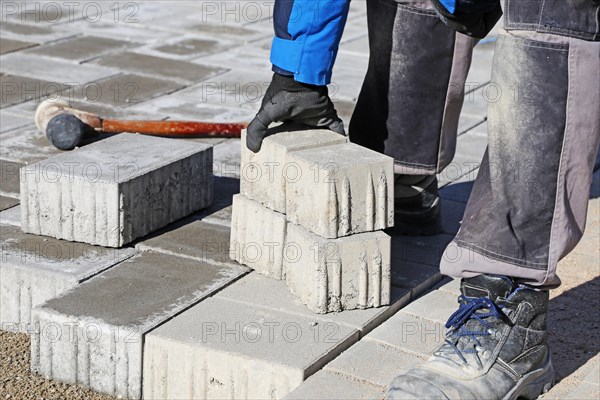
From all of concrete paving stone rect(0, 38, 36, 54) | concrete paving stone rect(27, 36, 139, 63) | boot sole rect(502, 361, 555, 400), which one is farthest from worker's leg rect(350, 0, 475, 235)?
concrete paving stone rect(0, 38, 36, 54)

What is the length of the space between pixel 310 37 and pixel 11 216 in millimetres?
1284

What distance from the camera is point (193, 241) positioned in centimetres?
355

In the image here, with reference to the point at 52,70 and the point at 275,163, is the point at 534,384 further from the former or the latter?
the point at 52,70

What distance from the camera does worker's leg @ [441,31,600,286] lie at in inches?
105

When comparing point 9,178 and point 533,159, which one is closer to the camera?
point 533,159

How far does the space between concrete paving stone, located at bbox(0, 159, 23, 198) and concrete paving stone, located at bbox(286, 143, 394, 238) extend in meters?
1.28

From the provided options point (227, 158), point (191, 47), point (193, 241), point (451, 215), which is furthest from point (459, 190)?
point (191, 47)

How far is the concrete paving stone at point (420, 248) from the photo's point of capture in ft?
11.6

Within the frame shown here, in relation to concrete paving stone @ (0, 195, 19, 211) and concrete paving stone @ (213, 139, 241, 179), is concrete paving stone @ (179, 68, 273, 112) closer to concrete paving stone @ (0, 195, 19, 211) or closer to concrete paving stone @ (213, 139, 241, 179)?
concrete paving stone @ (213, 139, 241, 179)

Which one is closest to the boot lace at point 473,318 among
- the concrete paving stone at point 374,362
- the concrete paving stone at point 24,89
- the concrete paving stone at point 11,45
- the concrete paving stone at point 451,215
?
the concrete paving stone at point 374,362

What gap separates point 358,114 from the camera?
144 inches

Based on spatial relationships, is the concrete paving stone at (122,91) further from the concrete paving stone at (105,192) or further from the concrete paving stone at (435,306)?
the concrete paving stone at (435,306)

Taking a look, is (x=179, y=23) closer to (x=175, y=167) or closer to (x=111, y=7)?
(x=111, y=7)

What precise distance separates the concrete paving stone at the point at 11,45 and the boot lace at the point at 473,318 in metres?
4.04
